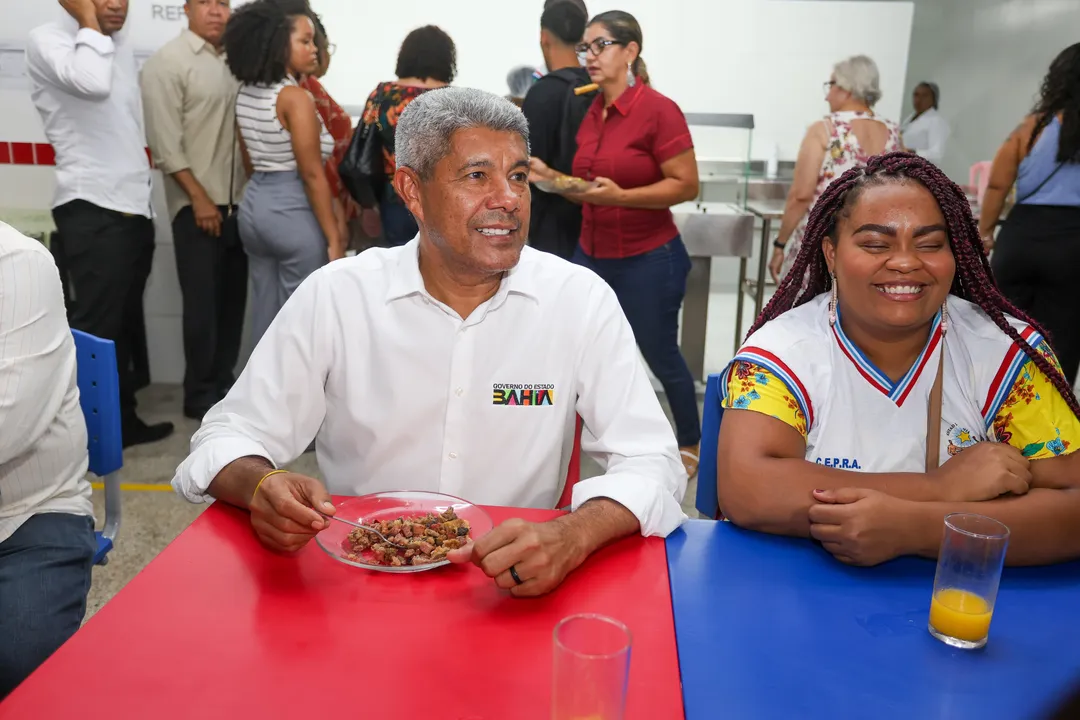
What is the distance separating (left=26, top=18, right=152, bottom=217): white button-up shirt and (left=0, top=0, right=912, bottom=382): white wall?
31 centimetres

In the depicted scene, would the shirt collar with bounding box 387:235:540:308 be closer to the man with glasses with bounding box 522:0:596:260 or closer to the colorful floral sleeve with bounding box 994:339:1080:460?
the colorful floral sleeve with bounding box 994:339:1080:460

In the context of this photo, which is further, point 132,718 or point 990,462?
point 990,462

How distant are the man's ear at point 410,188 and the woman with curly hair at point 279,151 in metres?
1.83

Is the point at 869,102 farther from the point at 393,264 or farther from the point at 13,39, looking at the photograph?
the point at 13,39

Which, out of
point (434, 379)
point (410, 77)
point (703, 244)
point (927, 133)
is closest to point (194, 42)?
point (410, 77)

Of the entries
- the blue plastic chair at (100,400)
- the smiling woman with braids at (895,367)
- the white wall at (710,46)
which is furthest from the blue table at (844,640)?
the white wall at (710,46)

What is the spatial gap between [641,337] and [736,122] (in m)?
2.76

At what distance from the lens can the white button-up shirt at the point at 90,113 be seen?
2988mm

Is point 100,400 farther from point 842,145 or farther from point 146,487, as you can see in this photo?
point 842,145

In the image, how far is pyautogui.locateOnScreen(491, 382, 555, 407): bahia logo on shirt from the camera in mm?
1502

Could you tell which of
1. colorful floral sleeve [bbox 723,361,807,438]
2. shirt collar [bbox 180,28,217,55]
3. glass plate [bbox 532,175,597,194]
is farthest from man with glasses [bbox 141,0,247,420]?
colorful floral sleeve [bbox 723,361,807,438]

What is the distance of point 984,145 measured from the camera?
256 inches

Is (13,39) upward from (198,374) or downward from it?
upward

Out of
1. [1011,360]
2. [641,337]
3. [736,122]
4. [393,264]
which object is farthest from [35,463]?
[736,122]
